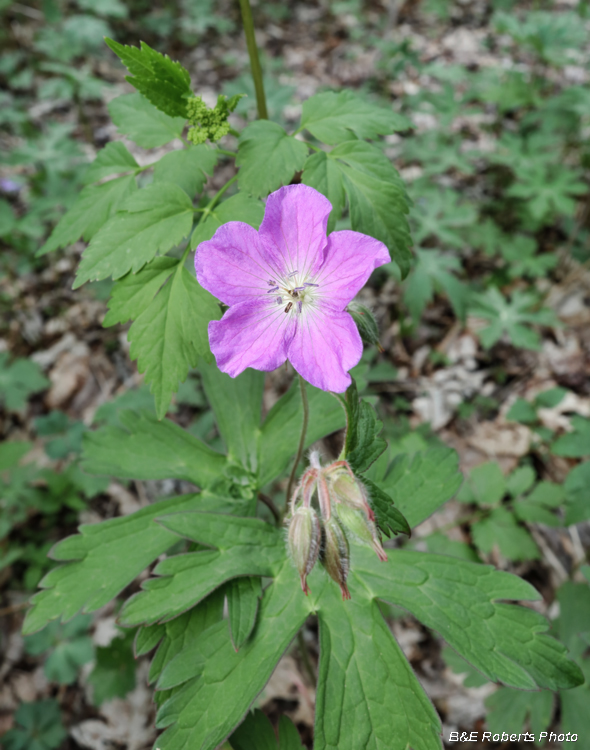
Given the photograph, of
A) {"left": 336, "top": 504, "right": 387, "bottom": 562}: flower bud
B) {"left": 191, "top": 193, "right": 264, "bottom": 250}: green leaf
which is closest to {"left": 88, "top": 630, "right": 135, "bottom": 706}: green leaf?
{"left": 336, "top": 504, "right": 387, "bottom": 562}: flower bud

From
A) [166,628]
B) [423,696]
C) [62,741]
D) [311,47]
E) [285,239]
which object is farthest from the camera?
→ [311,47]

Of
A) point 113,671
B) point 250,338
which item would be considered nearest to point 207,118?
point 250,338

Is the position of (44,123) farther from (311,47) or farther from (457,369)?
(457,369)

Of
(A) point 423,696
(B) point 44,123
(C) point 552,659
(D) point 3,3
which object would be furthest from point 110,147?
(D) point 3,3

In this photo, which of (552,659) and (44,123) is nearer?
(552,659)

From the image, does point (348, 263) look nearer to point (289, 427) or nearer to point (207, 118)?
point (207, 118)

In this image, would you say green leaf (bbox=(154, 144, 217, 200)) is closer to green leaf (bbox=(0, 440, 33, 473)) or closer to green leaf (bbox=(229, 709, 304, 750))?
green leaf (bbox=(229, 709, 304, 750))
